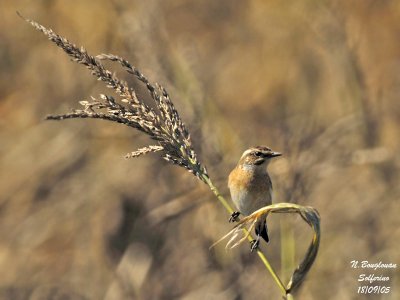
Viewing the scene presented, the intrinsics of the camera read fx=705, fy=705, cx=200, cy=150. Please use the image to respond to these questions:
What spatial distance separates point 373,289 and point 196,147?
159 centimetres

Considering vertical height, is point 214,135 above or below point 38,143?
below

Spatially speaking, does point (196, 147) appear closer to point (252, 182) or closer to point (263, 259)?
point (252, 182)

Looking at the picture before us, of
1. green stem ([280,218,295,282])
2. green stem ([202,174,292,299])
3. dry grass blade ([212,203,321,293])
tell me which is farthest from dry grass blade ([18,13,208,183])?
green stem ([280,218,295,282])

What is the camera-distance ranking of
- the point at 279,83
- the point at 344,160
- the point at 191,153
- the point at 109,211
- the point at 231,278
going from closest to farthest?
the point at 191,153 < the point at 231,278 < the point at 344,160 < the point at 109,211 < the point at 279,83

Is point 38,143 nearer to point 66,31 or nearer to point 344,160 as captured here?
point 66,31

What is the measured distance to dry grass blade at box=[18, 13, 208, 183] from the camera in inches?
102

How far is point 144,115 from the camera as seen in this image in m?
2.73

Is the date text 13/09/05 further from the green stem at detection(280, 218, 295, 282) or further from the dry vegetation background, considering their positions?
the green stem at detection(280, 218, 295, 282)

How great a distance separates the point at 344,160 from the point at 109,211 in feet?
7.50

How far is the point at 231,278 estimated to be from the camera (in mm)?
5016

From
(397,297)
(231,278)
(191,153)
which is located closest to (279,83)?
(231,278)

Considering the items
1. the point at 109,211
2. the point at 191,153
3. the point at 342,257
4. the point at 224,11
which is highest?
the point at 224,11

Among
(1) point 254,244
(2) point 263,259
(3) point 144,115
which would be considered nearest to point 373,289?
(1) point 254,244

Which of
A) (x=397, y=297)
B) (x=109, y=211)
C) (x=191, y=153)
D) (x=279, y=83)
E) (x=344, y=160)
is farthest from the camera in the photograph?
(x=279, y=83)
